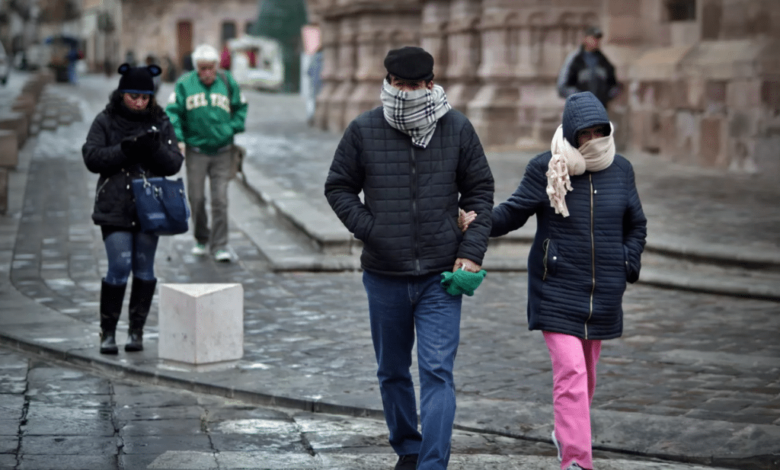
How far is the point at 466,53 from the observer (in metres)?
21.9

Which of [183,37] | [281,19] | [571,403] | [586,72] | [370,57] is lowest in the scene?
[571,403]

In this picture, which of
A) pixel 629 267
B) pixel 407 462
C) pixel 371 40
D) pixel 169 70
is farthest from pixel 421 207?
pixel 169 70

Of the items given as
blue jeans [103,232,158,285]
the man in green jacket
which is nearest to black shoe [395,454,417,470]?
blue jeans [103,232,158,285]

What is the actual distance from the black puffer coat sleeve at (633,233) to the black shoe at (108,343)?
3.33m

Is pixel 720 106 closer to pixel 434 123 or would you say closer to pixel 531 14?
pixel 531 14

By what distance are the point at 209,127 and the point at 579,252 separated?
5.98 metres

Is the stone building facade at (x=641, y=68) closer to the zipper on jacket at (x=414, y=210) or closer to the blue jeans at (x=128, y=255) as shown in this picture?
the blue jeans at (x=128, y=255)

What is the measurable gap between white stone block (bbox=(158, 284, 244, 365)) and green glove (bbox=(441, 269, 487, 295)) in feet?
8.20

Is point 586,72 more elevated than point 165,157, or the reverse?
point 586,72

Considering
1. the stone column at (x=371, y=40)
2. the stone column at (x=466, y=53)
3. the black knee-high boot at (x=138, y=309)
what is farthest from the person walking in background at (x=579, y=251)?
the stone column at (x=371, y=40)

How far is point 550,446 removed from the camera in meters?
5.88

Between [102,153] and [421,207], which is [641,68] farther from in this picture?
[421,207]

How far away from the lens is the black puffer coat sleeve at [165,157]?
7270 mm

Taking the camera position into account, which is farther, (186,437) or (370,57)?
(370,57)
